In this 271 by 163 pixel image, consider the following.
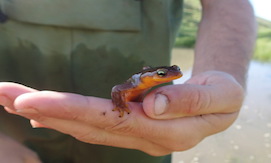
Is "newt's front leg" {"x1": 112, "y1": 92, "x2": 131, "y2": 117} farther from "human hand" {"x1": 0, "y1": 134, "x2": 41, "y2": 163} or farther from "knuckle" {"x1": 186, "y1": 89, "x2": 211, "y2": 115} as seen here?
"human hand" {"x1": 0, "y1": 134, "x2": 41, "y2": 163}

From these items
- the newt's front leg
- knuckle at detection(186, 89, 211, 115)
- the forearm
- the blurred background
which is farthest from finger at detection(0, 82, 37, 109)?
the blurred background

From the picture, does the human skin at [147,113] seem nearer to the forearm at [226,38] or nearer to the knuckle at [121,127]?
the knuckle at [121,127]

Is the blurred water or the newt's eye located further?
the blurred water

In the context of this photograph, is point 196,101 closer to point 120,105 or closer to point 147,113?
point 147,113

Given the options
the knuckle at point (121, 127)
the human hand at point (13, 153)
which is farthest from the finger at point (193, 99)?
the human hand at point (13, 153)

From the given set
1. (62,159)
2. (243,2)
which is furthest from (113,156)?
(243,2)

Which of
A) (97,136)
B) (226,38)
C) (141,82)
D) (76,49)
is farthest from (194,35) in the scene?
(97,136)
